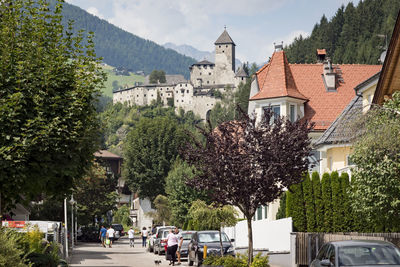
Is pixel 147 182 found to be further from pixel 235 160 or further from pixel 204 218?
pixel 235 160

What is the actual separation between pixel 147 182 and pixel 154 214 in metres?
4.58

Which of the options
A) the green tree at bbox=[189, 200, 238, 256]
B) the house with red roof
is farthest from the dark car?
the house with red roof

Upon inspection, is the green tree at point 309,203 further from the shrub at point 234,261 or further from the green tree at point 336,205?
the shrub at point 234,261

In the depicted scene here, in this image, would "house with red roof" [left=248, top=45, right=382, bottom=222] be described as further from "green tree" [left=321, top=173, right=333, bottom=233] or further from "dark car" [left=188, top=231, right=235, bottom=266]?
"green tree" [left=321, top=173, right=333, bottom=233]

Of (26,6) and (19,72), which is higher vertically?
(26,6)

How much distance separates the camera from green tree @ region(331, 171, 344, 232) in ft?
90.8

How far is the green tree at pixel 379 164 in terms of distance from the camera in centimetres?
1551

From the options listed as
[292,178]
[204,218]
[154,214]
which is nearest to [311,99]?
[204,218]

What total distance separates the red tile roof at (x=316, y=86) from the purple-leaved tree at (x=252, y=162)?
18317 millimetres

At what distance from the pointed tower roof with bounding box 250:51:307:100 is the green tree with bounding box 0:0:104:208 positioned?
1005 inches

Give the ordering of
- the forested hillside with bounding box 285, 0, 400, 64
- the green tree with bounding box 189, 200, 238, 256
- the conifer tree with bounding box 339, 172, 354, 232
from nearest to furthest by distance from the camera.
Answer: the conifer tree with bounding box 339, 172, 354, 232 → the green tree with bounding box 189, 200, 238, 256 → the forested hillside with bounding box 285, 0, 400, 64

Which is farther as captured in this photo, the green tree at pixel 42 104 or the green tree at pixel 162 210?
the green tree at pixel 162 210

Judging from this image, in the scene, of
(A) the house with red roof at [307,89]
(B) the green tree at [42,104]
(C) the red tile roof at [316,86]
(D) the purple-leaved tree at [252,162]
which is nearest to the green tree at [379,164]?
(D) the purple-leaved tree at [252,162]

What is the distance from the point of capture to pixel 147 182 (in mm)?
82438
